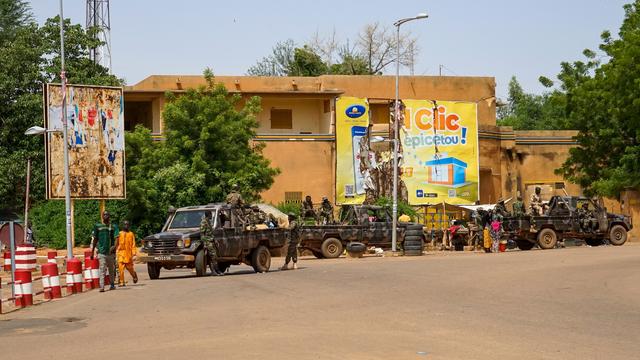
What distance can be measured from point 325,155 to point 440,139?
675 cm

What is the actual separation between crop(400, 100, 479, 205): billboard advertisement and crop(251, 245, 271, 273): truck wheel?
26.3 meters

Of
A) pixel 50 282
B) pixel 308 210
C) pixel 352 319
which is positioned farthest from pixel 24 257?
pixel 308 210

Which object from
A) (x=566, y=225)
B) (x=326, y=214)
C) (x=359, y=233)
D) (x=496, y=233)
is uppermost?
(x=326, y=214)

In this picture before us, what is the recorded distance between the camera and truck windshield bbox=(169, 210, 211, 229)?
94.6 feet

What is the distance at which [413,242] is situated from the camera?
41562 millimetres

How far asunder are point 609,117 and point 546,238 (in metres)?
16.9

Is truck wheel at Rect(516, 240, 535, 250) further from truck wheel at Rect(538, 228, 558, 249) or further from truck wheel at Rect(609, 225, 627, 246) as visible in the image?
truck wheel at Rect(609, 225, 627, 246)

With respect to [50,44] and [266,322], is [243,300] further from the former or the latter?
[50,44]

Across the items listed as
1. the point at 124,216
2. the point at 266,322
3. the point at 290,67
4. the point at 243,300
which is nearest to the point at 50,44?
Result: the point at 124,216

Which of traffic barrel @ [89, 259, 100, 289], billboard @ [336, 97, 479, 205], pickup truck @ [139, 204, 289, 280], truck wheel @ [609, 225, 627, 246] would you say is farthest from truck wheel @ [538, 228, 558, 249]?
traffic barrel @ [89, 259, 100, 289]

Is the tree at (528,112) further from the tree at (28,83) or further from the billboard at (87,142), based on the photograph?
the billboard at (87,142)

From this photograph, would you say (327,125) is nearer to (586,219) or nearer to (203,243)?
(586,219)

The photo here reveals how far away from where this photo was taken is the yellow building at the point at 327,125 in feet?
182

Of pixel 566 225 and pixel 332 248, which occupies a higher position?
pixel 566 225
